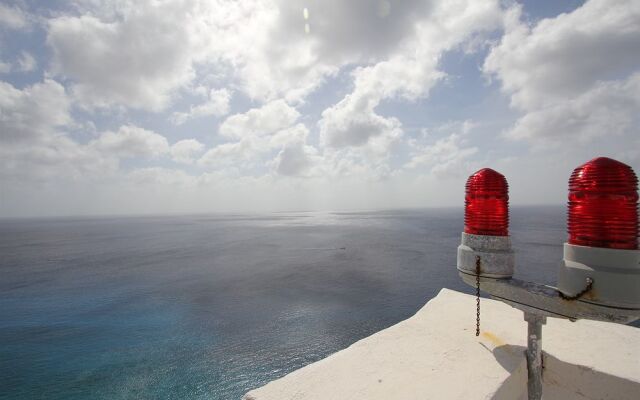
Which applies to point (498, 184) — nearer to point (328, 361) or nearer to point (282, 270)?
point (328, 361)

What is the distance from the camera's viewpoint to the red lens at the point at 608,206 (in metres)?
2.68

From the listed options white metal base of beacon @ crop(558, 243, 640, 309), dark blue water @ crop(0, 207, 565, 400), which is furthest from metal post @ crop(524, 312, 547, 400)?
dark blue water @ crop(0, 207, 565, 400)

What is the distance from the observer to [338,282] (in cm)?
4859

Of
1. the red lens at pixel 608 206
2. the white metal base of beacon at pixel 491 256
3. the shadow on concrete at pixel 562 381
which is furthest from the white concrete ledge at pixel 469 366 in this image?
the red lens at pixel 608 206

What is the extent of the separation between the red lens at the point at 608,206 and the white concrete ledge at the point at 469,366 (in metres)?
2.53

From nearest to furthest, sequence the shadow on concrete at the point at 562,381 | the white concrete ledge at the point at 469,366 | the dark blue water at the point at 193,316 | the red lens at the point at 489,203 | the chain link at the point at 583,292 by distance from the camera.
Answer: the chain link at the point at 583,292
the red lens at the point at 489,203
the white concrete ledge at the point at 469,366
the shadow on concrete at the point at 562,381
the dark blue water at the point at 193,316

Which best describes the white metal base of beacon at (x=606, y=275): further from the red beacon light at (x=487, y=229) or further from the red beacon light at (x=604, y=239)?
the red beacon light at (x=487, y=229)

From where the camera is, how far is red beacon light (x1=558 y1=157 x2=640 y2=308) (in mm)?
2518

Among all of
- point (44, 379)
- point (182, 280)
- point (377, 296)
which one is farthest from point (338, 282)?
point (44, 379)

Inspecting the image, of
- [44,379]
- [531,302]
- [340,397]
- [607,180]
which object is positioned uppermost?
[607,180]

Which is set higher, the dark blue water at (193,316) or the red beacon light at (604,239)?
the red beacon light at (604,239)

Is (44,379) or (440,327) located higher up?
(440,327)

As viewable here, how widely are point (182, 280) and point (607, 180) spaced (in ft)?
189

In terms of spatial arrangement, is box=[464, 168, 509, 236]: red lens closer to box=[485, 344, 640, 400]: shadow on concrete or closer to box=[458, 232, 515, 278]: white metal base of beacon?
box=[458, 232, 515, 278]: white metal base of beacon
